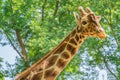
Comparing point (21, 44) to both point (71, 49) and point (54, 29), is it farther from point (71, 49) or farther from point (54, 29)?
point (71, 49)

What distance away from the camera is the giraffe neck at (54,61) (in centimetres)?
532

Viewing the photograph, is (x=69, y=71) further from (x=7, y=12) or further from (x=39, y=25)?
(x=7, y=12)

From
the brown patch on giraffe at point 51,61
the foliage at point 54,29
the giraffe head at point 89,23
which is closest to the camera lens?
the giraffe head at point 89,23

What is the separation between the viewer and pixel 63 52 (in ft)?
17.9

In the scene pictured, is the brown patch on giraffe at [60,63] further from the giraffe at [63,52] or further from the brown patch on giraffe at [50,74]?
the brown patch on giraffe at [50,74]

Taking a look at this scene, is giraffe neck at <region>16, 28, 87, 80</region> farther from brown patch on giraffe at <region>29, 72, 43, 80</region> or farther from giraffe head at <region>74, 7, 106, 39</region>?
giraffe head at <region>74, 7, 106, 39</region>

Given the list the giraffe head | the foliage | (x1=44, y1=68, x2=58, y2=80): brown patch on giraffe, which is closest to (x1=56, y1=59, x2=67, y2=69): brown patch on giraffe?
(x1=44, y1=68, x2=58, y2=80): brown patch on giraffe

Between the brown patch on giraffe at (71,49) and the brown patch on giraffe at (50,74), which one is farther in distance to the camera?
the brown patch on giraffe at (71,49)

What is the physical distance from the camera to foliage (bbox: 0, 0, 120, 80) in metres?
13.9

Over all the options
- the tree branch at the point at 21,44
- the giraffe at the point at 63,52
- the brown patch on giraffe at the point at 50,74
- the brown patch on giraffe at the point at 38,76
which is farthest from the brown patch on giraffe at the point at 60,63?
the tree branch at the point at 21,44

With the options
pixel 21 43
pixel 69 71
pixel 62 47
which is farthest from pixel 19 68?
pixel 62 47

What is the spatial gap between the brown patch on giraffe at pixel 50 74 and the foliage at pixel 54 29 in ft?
24.9

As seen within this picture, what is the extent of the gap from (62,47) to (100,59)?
35.2ft

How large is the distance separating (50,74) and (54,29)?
8501mm
